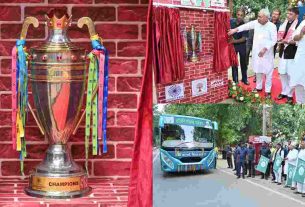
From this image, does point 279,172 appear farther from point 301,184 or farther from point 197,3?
point 197,3

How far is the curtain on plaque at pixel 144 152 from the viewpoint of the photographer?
2.88m

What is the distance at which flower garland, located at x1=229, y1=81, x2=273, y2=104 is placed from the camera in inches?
123

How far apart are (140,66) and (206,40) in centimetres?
43

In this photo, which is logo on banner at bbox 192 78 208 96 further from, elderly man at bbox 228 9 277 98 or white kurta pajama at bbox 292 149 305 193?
white kurta pajama at bbox 292 149 305 193

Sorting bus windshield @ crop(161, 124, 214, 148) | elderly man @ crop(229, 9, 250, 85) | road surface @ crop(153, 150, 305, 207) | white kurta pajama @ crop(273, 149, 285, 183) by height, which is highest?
elderly man @ crop(229, 9, 250, 85)

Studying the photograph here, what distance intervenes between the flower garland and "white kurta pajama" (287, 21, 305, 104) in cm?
13

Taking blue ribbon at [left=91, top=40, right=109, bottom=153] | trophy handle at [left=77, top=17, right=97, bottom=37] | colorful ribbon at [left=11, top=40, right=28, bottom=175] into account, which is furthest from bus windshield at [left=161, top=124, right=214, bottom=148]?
colorful ribbon at [left=11, top=40, right=28, bottom=175]

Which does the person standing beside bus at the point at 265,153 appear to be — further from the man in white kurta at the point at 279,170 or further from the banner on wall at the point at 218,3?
the banner on wall at the point at 218,3

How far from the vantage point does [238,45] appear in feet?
10.5

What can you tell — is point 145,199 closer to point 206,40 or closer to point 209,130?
point 209,130

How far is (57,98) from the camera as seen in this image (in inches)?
121

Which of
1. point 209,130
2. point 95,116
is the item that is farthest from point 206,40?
point 95,116

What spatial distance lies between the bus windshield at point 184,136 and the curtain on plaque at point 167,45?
0.78 ft

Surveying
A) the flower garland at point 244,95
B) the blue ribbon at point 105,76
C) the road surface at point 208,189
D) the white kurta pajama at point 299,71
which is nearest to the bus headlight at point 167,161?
the road surface at point 208,189
